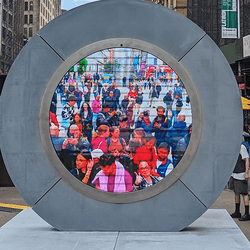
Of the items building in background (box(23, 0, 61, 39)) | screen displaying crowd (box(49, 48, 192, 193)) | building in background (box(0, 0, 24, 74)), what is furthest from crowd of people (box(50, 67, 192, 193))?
building in background (box(23, 0, 61, 39))

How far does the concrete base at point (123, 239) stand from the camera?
386cm

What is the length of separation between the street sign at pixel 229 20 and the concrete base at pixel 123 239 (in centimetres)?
1730

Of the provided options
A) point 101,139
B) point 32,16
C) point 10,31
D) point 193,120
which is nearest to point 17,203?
point 101,139

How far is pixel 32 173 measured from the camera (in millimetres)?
4469

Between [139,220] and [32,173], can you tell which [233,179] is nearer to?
[139,220]

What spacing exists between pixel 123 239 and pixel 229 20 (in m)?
18.8

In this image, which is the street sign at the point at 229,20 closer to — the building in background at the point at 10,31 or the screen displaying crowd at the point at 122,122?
the screen displaying crowd at the point at 122,122

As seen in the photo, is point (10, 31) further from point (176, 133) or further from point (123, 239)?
point (123, 239)

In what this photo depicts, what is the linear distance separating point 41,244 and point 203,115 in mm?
2287

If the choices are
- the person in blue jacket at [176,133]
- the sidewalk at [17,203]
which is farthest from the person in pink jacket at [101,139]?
the sidewalk at [17,203]

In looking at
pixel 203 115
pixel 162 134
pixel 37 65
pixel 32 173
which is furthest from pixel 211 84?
pixel 32 173

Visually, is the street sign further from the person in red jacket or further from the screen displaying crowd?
the person in red jacket

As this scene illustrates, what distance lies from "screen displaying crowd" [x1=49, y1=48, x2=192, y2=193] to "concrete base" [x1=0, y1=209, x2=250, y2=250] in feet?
1.92

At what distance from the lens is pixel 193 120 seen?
4395 mm
